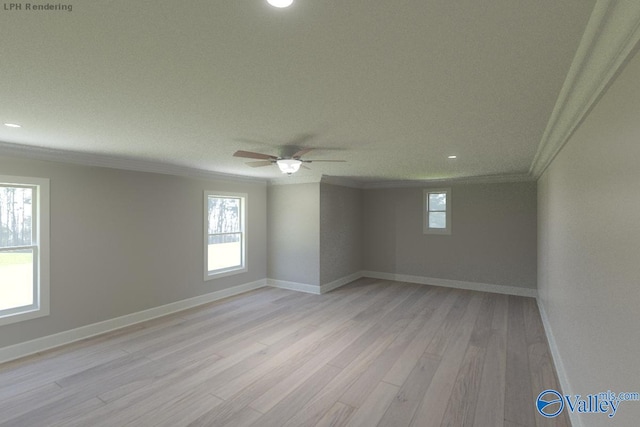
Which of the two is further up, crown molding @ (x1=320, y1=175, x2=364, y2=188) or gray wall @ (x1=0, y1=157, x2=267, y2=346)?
crown molding @ (x1=320, y1=175, x2=364, y2=188)

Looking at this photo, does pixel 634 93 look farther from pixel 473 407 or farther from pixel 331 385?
pixel 331 385

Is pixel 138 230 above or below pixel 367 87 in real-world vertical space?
below

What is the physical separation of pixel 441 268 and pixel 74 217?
6245 mm

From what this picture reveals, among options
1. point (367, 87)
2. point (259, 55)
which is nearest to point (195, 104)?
point (259, 55)

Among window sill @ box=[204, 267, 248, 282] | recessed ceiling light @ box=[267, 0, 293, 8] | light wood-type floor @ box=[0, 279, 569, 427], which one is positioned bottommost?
light wood-type floor @ box=[0, 279, 569, 427]

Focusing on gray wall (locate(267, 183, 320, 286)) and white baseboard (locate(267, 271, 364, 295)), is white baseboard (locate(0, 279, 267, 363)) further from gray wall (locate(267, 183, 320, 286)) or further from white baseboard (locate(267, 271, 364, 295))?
gray wall (locate(267, 183, 320, 286))

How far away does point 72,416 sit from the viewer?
2.31m

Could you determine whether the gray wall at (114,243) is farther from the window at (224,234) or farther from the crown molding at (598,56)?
the crown molding at (598,56)

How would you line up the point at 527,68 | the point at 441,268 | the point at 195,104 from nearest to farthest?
the point at 527,68 → the point at 195,104 → the point at 441,268

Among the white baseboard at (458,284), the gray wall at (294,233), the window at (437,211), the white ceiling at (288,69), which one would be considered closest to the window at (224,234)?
the gray wall at (294,233)

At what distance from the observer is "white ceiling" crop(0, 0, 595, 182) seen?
1108 mm

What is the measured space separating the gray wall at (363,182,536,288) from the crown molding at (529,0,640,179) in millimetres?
3834

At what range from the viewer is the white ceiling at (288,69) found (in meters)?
1.11

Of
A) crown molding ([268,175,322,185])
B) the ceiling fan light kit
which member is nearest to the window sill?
crown molding ([268,175,322,185])
